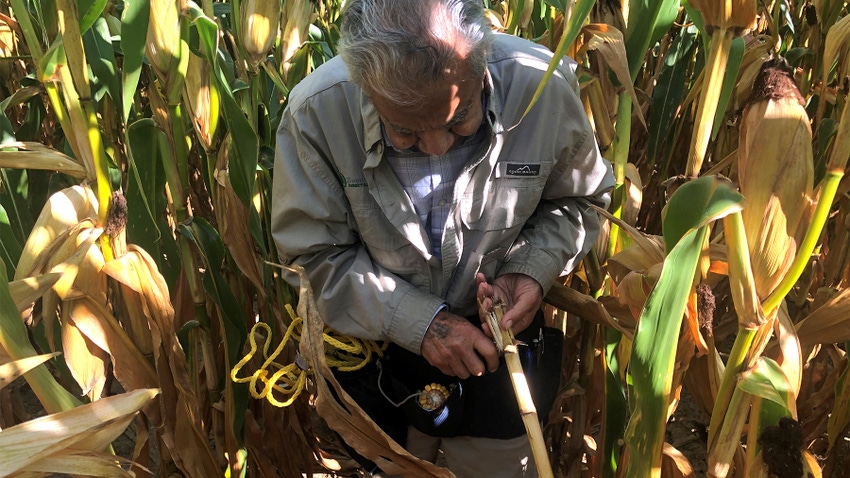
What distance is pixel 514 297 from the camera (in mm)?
1340

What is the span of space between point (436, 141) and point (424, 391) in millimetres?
504

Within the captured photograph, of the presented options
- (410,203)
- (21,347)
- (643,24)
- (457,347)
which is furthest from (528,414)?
(643,24)

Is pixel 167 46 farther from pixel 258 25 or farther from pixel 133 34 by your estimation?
pixel 258 25

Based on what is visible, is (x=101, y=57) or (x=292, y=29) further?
(x=292, y=29)

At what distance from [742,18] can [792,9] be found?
4.63 ft

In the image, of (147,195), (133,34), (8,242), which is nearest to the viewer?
(133,34)

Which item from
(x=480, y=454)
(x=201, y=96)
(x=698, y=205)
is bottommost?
(x=480, y=454)

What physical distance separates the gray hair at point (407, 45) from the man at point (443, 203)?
0.22 feet

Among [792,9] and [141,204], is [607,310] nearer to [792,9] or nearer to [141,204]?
[141,204]

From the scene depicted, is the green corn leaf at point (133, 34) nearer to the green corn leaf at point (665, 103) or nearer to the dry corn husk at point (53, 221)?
the dry corn husk at point (53, 221)

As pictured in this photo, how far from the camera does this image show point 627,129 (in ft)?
4.35

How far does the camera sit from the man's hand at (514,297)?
1.21 metres

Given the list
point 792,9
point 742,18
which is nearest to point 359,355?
point 742,18

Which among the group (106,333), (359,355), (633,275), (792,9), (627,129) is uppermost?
(792,9)
